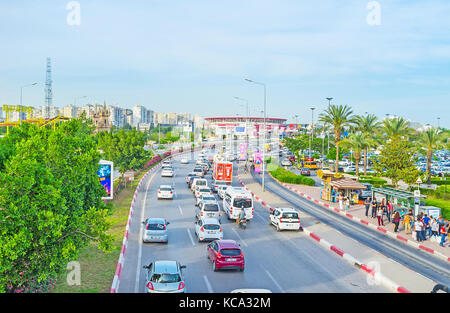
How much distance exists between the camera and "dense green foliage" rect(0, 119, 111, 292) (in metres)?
12.4

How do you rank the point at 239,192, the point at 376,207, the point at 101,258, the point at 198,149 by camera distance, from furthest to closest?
1. the point at 198,149
2. the point at 376,207
3. the point at 239,192
4. the point at 101,258

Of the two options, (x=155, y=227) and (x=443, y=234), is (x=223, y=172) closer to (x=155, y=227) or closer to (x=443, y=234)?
(x=155, y=227)

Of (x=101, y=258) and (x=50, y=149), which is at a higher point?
(x=50, y=149)

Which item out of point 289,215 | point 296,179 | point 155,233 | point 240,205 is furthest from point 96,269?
point 296,179

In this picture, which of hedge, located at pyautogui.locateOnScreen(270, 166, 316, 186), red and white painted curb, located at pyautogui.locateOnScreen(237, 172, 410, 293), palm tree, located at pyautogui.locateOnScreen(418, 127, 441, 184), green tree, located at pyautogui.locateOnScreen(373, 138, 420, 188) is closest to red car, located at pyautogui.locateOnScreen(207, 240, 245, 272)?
Result: red and white painted curb, located at pyautogui.locateOnScreen(237, 172, 410, 293)

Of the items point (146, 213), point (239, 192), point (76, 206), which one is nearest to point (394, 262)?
point (239, 192)

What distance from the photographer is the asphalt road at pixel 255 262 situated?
17.4 metres

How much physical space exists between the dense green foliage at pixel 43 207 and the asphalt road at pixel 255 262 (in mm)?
3808

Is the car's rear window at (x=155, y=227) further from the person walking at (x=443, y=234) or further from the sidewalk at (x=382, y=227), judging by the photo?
the person walking at (x=443, y=234)

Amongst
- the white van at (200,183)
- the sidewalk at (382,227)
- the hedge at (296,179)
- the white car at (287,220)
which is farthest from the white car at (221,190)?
the hedge at (296,179)

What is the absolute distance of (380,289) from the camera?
17.5m

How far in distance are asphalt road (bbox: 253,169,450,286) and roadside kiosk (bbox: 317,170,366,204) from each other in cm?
227
